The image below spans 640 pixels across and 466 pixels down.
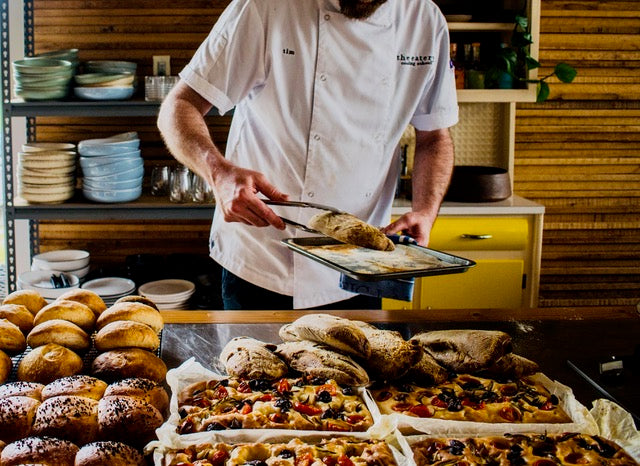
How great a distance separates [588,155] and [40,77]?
294 cm

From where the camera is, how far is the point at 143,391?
1354mm

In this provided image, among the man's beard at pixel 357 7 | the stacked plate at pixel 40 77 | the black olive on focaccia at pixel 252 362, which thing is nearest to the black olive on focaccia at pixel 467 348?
the black olive on focaccia at pixel 252 362

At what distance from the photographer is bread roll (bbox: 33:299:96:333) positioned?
1.62 m

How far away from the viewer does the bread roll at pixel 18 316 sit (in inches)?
63.9

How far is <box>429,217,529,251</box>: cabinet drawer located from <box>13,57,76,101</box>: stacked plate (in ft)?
6.06

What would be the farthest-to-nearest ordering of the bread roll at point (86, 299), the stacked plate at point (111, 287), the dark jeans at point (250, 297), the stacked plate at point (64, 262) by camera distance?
the stacked plate at point (64, 262)
the stacked plate at point (111, 287)
the dark jeans at point (250, 297)
the bread roll at point (86, 299)

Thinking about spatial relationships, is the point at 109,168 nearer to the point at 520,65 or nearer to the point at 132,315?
the point at 132,315

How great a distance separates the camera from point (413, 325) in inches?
74.2

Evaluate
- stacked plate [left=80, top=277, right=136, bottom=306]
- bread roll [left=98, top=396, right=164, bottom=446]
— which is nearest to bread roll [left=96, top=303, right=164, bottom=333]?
bread roll [left=98, top=396, right=164, bottom=446]

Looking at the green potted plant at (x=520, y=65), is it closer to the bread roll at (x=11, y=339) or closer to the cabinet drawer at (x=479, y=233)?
the cabinet drawer at (x=479, y=233)

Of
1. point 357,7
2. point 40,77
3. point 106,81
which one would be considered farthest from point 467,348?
point 40,77

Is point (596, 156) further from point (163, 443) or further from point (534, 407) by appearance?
point (163, 443)

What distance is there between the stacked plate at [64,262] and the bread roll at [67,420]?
7.81ft

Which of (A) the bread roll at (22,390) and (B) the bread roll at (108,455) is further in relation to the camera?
(A) the bread roll at (22,390)
